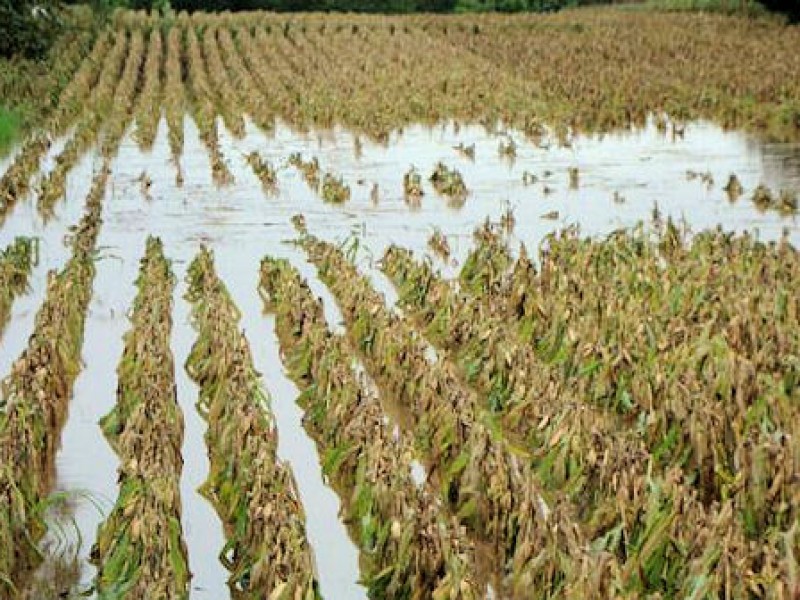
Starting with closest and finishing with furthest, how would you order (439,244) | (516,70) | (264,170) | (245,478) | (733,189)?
(245,478) < (439,244) < (733,189) < (264,170) < (516,70)

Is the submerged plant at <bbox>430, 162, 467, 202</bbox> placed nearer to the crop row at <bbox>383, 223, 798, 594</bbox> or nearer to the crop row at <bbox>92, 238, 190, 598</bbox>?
the crop row at <bbox>383, 223, 798, 594</bbox>

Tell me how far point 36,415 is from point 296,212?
24.7ft

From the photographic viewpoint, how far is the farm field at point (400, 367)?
18.6 feet

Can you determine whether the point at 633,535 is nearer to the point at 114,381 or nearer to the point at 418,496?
the point at 418,496

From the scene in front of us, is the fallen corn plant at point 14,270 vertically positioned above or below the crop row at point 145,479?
above

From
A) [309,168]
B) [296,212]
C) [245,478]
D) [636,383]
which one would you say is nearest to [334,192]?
[296,212]

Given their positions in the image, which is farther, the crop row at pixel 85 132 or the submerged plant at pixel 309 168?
the submerged plant at pixel 309 168

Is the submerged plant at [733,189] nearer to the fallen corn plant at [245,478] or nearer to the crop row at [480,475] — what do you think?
the crop row at [480,475]

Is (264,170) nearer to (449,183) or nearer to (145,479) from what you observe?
(449,183)

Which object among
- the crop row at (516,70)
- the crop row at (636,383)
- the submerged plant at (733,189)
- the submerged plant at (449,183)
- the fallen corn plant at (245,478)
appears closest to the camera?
the fallen corn plant at (245,478)

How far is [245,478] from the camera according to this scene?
6316mm

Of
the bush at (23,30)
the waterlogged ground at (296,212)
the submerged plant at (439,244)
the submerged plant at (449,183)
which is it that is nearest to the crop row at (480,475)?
the waterlogged ground at (296,212)

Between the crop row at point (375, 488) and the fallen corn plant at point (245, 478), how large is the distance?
0.33 m

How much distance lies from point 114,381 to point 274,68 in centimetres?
2204
